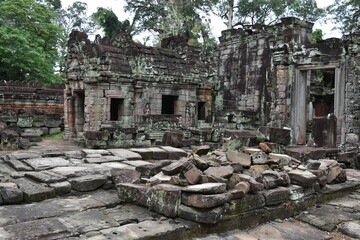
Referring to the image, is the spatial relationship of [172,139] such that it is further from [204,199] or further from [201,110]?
[201,110]

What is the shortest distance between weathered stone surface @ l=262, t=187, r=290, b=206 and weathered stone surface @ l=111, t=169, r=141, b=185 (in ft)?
6.54

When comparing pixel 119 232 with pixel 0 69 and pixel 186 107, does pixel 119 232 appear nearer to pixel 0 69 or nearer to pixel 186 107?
pixel 186 107

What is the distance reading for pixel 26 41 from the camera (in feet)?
89.0

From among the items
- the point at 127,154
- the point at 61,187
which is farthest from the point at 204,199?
the point at 127,154

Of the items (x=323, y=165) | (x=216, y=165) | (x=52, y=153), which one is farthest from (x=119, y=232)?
(x=52, y=153)

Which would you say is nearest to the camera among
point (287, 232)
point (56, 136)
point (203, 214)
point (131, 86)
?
point (203, 214)

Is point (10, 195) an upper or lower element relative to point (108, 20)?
lower

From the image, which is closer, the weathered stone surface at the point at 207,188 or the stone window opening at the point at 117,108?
the weathered stone surface at the point at 207,188

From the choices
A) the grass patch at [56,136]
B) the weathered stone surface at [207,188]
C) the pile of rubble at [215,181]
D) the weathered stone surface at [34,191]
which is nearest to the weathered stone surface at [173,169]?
the pile of rubble at [215,181]

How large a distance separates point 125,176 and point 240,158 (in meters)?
1.94

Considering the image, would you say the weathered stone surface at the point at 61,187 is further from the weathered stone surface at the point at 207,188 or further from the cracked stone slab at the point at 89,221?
the weathered stone surface at the point at 207,188

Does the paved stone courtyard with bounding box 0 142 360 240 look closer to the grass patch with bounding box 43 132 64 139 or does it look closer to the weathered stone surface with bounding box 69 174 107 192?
the weathered stone surface with bounding box 69 174 107 192

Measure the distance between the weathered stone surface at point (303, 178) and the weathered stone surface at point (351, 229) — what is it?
88 cm

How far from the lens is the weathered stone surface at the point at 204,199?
4.21m
